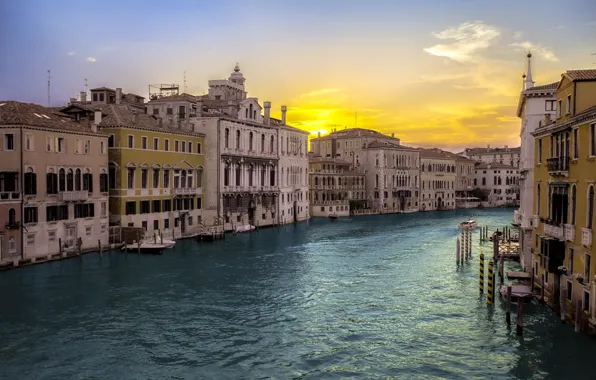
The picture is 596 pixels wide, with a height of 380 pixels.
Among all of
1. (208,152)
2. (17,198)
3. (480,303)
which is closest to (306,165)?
(208,152)

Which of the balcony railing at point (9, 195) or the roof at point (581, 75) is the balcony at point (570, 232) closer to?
the roof at point (581, 75)

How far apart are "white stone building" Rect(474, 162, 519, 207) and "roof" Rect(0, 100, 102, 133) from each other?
64.5 meters

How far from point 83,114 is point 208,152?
8.86 m

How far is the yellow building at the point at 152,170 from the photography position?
28.3 meters

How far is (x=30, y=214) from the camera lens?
2273cm

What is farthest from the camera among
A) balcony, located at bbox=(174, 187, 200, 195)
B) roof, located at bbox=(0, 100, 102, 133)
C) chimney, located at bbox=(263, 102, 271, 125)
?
chimney, located at bbox=(263, 102, 271, 125)

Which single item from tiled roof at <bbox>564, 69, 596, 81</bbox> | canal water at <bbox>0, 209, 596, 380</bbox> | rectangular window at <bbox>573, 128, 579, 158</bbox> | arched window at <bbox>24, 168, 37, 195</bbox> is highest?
tiled roof at <bbox>564, 69, 596, 81</bbox>

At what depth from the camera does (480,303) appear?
55.5 feet

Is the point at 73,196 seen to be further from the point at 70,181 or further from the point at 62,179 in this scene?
the point at 62,179

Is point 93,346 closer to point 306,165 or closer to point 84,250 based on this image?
point 84,250

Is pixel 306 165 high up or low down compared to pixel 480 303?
up

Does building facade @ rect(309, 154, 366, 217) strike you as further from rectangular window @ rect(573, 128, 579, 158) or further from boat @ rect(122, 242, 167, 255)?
rectangular window @ rect(573, 128, 579, 158)

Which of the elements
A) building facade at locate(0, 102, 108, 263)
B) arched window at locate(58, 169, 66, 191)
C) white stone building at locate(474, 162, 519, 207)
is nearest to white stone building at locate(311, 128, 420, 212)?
white stone building at locate(474, 162, 519, 207)

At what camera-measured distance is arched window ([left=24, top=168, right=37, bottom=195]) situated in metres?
22.6
